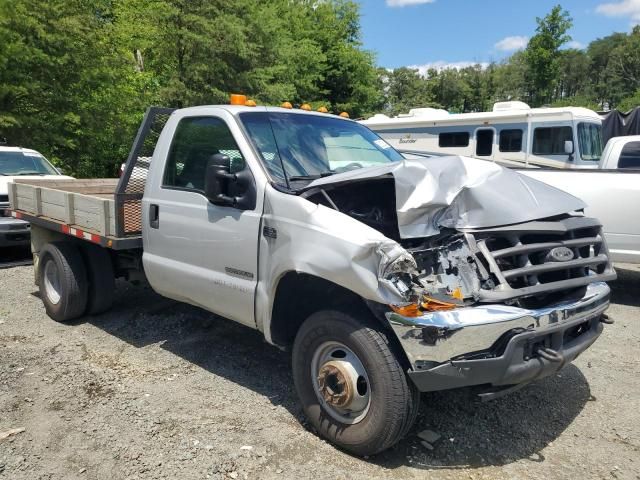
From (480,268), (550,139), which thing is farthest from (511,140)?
(480,268)

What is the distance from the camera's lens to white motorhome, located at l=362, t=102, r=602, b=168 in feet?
41.7

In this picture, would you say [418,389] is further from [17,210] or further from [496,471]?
[17,210]

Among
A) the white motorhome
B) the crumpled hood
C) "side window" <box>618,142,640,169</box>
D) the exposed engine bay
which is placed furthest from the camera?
the white motorhome

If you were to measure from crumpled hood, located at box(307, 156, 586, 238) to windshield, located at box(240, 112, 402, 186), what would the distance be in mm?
482

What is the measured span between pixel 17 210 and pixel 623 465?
6.50m

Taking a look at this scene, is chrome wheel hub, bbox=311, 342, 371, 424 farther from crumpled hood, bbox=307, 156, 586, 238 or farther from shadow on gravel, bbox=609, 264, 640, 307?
shadow on gravel, bbox=609, 264, 640, 307

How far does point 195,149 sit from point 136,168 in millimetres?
795

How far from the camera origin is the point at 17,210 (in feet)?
21.1

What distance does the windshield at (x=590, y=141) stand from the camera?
12734 mm

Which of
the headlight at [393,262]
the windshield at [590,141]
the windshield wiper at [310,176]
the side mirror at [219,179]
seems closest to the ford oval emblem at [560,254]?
the headlight at [393,262]

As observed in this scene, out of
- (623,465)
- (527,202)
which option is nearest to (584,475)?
(623,465)

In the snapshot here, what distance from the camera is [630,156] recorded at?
8.12 m

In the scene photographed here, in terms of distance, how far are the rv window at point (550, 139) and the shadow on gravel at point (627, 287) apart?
4.66m

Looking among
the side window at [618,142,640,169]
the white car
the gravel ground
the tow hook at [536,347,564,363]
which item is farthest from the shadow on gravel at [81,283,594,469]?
the side window at [618,142,640,169]
